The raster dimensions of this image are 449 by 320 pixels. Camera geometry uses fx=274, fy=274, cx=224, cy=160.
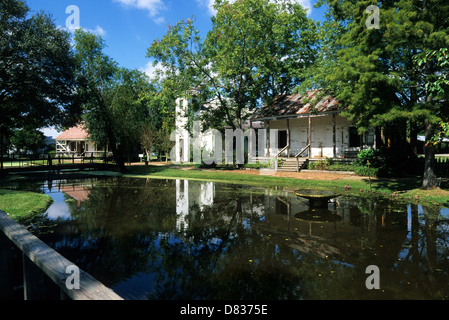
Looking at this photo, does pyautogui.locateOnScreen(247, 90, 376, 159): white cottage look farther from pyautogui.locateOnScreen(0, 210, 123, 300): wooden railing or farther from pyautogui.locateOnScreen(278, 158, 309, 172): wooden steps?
pyautogui.locateOnScreen(0, 210, 123, 300): wooden railing

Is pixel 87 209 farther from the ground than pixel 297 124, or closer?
closer

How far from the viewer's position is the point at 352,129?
23.8 meters

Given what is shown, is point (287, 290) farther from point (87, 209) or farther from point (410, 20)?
point (410, 20)

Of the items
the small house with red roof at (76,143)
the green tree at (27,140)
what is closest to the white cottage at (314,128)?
the small house with red roof at (76,143)

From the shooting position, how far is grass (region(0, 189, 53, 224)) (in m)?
9.58

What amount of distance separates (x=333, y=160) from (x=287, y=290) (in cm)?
1925

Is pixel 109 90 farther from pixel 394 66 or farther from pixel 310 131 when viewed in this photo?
pixel 394 66

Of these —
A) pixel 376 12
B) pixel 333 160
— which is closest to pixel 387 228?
pixel 376 12

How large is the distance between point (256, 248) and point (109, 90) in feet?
93.8

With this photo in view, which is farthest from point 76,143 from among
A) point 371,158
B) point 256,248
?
point 256,248

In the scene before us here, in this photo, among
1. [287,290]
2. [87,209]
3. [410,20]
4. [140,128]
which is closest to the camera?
[287,290]

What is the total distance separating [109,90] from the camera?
1182 inches

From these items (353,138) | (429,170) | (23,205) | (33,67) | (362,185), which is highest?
(33,67)

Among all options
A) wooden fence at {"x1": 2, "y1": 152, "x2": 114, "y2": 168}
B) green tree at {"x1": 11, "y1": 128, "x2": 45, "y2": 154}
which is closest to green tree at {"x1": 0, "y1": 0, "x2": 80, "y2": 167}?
wooden fence at {"x1": 2, "y1": 152, "x2": 114, "y2": 168}
